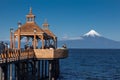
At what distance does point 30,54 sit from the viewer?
153 feet

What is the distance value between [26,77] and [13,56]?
7.26 m

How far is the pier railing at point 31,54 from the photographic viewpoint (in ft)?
→ 125

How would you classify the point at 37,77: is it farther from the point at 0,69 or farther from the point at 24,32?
the point at 0,69

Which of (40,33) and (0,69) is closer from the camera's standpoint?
(0,69)

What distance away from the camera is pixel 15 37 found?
49.7m

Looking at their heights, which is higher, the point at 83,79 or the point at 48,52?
the point at 48,52

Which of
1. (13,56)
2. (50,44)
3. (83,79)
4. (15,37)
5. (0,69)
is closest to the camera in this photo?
(0,69)

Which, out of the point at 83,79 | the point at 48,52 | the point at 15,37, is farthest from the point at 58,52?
the point at 83,79

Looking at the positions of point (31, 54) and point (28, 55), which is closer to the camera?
point (28, 55)

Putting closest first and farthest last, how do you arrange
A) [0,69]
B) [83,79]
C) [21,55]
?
[0,69]
[21,55]
[83,79]

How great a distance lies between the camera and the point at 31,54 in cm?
4703

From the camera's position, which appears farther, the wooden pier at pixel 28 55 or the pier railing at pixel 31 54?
the wooden pier at pixel 28 55

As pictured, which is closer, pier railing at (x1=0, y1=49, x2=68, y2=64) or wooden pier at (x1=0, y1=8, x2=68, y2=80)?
pier railing at (x1=0, y1=49, x2=68, y2=64)

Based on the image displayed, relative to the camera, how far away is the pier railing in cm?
3813
